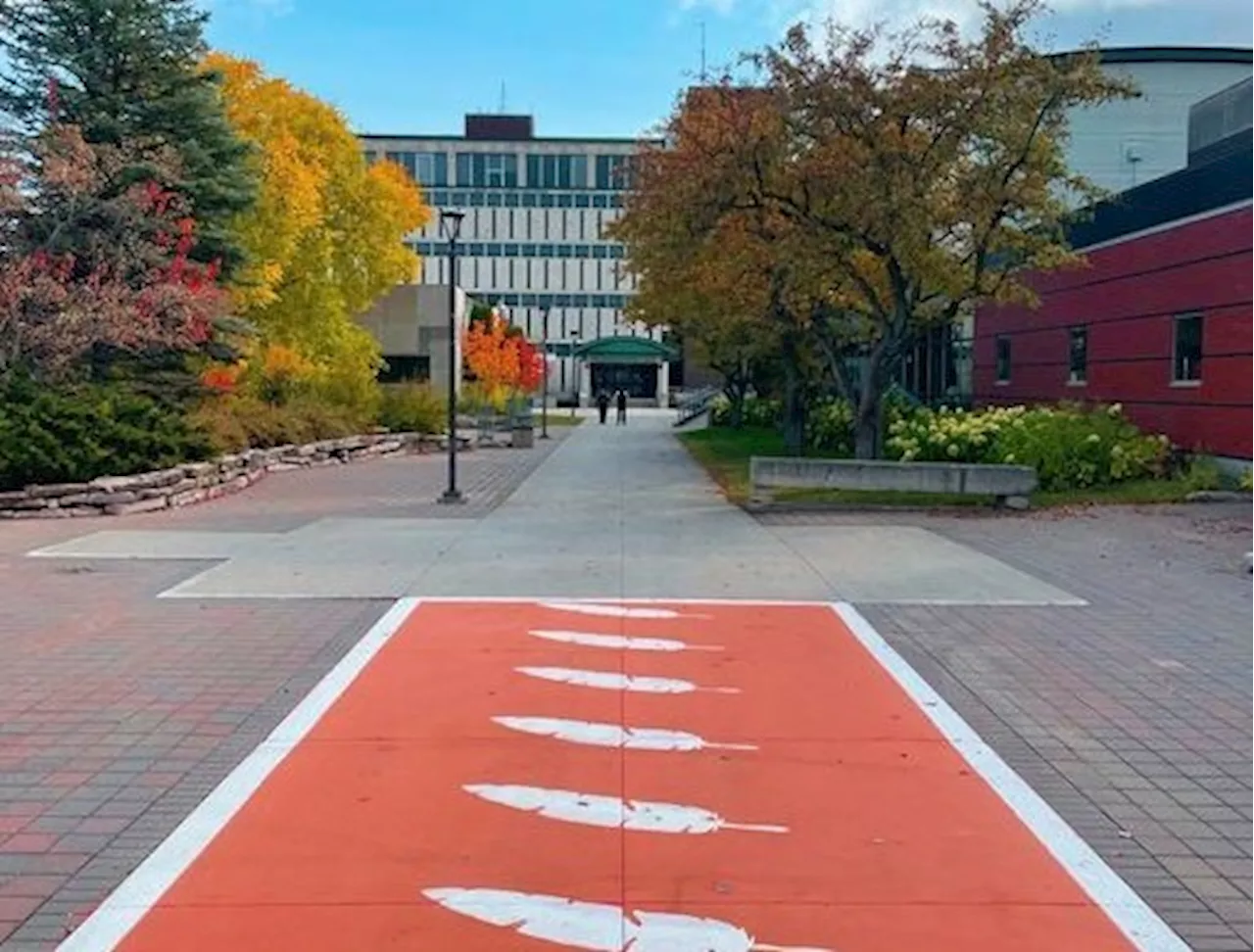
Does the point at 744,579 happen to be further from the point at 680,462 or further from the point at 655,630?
the point at 680,462

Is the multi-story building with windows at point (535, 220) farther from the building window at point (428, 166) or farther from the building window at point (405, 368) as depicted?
the building window at point (405, 368)

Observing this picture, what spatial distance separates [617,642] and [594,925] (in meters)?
4.68

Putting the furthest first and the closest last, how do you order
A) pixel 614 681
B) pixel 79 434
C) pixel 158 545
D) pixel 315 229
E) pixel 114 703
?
pixel 315 229
pixel 79 434
pixel 158 545
pixel 614 681
pixel 114 703

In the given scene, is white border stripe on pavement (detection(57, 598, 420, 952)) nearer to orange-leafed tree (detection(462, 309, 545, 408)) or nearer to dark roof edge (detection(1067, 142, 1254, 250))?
dark roof edge (detection(1067, 142, 1254, 250))

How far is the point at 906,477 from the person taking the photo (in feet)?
60.7

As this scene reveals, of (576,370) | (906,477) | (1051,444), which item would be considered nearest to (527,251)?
(576,370)

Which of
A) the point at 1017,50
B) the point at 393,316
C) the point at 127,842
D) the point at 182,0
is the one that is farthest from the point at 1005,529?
the point at 393,316

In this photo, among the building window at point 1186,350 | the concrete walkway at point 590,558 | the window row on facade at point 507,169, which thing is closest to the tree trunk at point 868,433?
the concrete walkway at point 590,558

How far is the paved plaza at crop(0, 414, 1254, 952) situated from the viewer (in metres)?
4.54

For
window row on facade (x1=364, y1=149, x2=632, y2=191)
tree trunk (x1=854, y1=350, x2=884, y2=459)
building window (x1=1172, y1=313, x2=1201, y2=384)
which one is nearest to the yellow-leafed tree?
tree trunk (x1=854, y1=350, x2=884, y2=459)

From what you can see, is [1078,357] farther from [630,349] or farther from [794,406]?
[630,349]

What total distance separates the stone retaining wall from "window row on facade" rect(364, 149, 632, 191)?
3023 inches

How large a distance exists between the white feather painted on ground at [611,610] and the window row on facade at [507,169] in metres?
92.4

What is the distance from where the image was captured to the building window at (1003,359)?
31.4 meters
